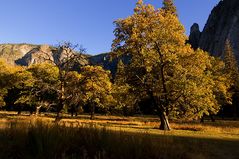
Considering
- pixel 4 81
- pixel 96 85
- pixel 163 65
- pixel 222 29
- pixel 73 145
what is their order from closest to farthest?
pixel 73 145 → pixel 163 65 → pixel 96 85 → pixel 4 81 → pixel 222 29

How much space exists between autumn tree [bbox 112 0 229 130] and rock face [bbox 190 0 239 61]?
365ft

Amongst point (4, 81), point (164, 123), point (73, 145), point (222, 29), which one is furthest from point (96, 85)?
point (222, 29)

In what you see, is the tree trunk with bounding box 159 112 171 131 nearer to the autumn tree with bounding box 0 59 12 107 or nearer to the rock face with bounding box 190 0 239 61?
the autumn tree with bounding box 0 59 12 107

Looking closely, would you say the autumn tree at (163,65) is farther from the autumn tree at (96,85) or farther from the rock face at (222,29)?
the rock face at (222,29)

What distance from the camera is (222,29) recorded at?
154m

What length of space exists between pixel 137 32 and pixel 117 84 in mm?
5583

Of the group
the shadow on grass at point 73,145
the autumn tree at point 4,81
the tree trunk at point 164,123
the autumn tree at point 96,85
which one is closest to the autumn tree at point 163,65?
the tree trunk at point 164,123

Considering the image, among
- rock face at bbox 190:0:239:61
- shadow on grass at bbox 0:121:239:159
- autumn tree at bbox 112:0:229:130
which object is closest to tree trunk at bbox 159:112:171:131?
autumn tree at bbox 112:0:229:130

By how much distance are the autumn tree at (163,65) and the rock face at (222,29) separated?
365 ft

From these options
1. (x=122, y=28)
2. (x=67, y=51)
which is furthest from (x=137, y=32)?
(x=67, y=51)

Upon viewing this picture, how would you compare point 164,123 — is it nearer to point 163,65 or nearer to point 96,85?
point 163,65

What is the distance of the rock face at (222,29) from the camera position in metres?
140

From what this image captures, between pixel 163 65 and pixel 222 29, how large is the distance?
137914 mm

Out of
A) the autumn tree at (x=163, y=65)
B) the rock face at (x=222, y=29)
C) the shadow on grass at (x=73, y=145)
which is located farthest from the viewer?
the rock face at (x=222, y=29)
